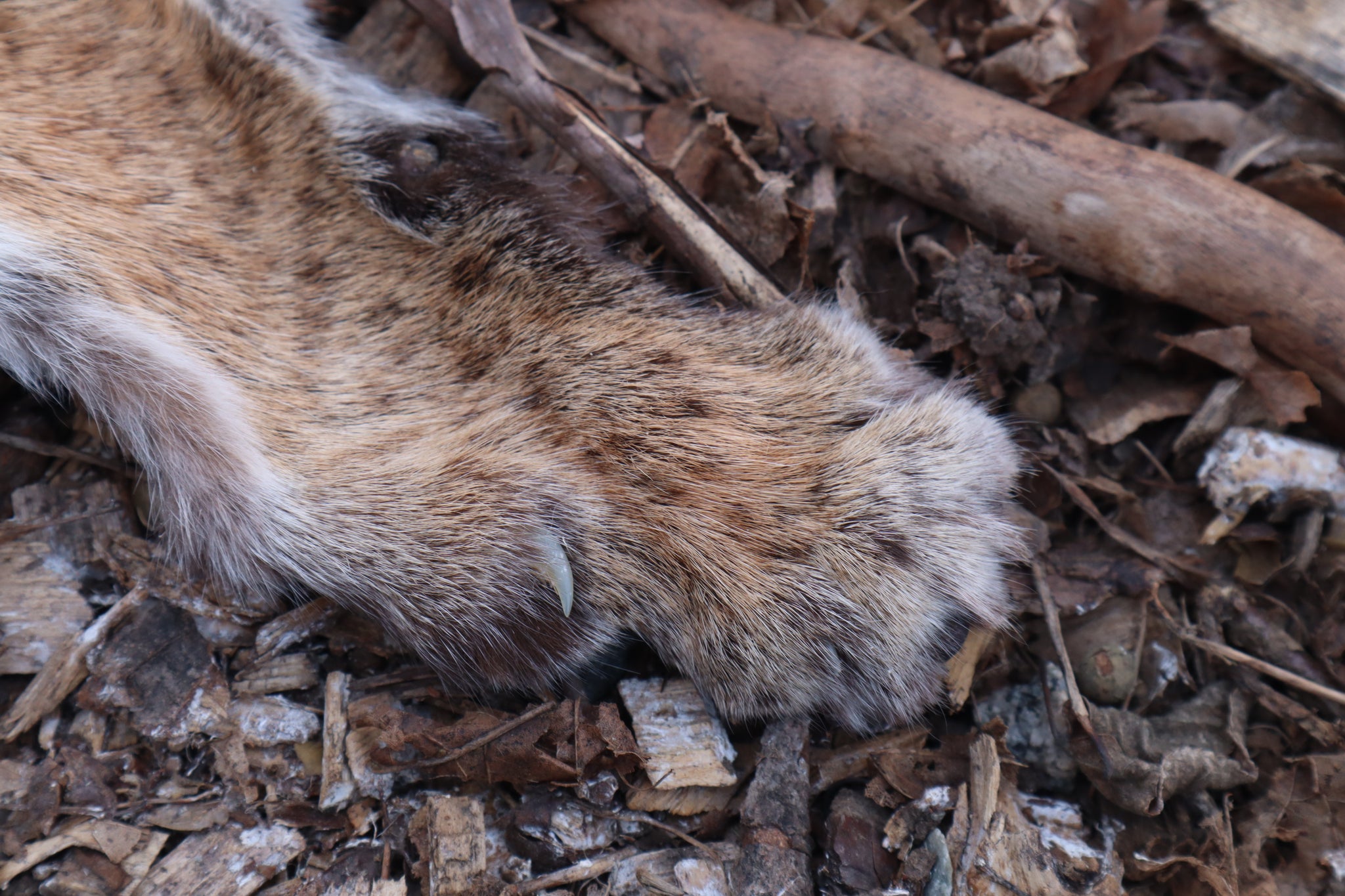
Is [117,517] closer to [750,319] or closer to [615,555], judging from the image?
[615,555]

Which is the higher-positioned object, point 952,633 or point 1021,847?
point 952,633

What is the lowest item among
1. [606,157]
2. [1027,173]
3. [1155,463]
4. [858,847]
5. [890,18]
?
[858,847]

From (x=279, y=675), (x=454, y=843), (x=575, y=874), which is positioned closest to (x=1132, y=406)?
(x=575, y=874)

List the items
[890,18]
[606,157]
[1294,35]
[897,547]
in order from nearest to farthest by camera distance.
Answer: [897,547], [606,157], [1294,35], [890,18]

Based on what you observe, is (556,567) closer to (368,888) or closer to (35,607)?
(368,888)

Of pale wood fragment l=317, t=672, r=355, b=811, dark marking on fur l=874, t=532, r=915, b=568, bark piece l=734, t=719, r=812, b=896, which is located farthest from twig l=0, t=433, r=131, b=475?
dark marking on fur l=874, t=532, r=915, b=568

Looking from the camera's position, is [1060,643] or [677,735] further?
[1060,643]
